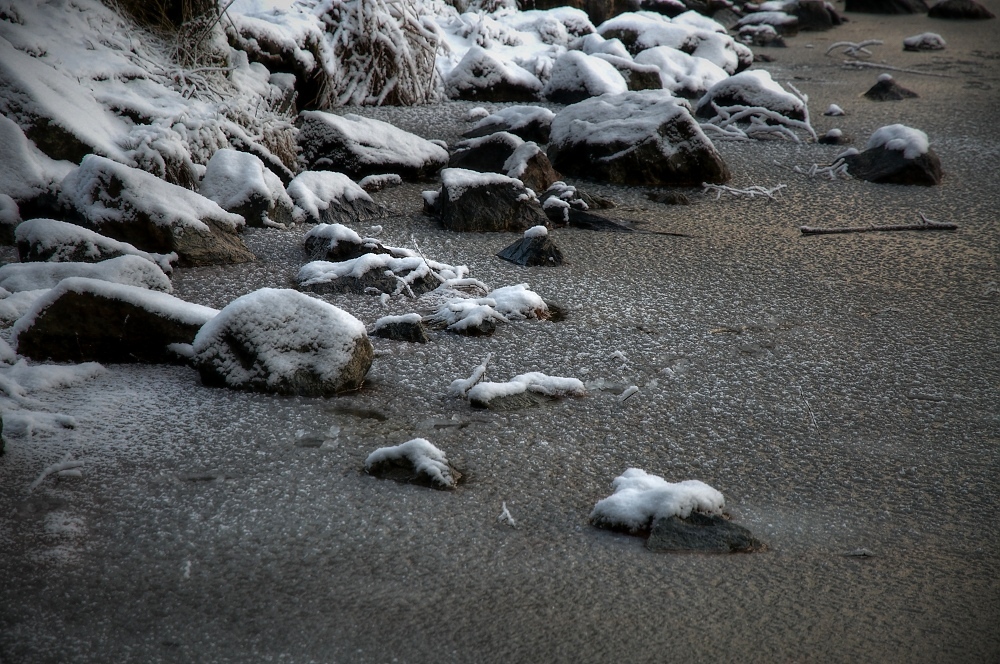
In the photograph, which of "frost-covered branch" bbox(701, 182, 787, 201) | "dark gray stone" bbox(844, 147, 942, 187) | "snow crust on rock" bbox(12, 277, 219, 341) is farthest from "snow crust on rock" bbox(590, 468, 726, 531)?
"dark gray stone" bbox(844, 147, 942, 187)

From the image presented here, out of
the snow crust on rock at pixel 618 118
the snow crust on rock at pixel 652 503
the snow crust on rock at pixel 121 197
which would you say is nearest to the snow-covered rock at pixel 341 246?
the snow crust on rock at pixel 121 197

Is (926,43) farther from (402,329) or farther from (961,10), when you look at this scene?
(402,329)

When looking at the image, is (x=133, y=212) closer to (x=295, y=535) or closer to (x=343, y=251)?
(x=343, y=251)

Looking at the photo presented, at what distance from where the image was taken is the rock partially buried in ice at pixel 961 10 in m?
11.9

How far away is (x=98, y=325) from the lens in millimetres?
2309

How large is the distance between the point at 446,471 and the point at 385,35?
476cm

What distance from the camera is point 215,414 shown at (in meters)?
2.12

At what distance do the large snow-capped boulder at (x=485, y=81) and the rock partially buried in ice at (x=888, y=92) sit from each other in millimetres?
2863

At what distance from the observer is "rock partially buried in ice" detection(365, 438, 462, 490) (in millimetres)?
1893

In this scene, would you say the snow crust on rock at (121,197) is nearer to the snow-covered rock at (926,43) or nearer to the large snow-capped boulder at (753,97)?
the large snow-capped boulder at (753,97)

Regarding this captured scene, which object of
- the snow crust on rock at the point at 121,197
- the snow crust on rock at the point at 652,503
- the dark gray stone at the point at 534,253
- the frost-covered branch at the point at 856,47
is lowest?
the frost-covered branch at the point at 856,47

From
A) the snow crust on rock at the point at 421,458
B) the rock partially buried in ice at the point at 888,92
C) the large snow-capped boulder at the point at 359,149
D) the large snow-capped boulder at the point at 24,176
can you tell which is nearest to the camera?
the snow crust on rock at the point at 421,458

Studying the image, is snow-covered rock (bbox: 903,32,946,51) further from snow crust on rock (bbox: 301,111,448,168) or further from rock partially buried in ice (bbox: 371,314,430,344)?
rock partially buried in ice (bbox: 371,314,430,344)

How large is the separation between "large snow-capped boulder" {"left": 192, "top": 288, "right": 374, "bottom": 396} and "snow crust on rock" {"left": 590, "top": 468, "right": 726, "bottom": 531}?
2.83 ft
